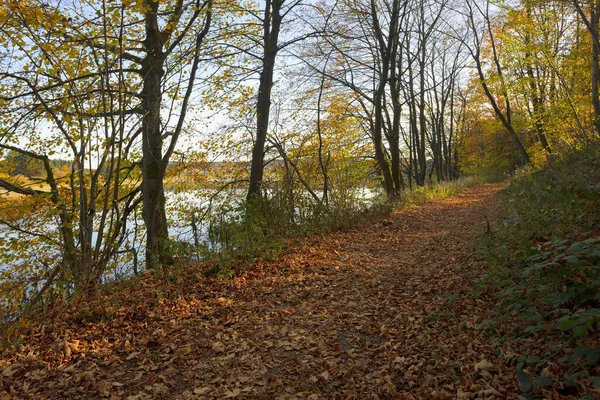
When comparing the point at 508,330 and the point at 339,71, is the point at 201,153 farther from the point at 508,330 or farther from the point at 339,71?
the point at 508,330

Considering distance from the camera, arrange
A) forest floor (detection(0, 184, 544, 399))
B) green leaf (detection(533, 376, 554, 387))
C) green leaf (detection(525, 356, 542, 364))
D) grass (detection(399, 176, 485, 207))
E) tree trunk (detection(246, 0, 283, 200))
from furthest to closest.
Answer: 1. grass (detection(399, 176, 485, 207))
2. tree trunk (detection(246, 0, 283, 200))
3. forest floor (detection(0, 184, 544, 399))
4. green leaf (detection(525, 356, 542, 364))
5. green leaf (detection(533, 376, 554, 387))

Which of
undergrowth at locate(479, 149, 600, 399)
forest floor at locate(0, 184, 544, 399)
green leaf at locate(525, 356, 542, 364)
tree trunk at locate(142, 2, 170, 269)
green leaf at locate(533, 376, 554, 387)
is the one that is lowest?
forest floor at locate(0, 184, 544, 399)

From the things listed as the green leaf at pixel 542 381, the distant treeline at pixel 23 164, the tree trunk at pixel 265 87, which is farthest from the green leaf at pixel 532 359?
the distant treeline at pixel 23 164

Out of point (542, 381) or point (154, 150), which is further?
point (154, 150)

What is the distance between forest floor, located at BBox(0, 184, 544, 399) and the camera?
3061 mm

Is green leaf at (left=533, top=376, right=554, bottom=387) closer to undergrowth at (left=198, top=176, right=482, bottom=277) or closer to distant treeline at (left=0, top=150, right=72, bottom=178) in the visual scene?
undergrowth at (left=198, top=176, right=482, bottom=277)

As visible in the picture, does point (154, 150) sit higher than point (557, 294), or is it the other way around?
point (154, 150)

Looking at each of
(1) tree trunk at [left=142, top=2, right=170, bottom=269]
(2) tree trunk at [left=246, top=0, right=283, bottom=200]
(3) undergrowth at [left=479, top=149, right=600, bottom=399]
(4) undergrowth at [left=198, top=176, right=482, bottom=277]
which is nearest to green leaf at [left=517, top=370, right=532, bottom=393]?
(3) undergrowth at [left=479, top=149, right=600, bottom=399]

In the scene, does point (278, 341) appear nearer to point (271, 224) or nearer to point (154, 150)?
point (271, 224)

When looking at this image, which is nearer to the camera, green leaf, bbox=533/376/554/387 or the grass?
green leaf, bbox=533/376/554/387

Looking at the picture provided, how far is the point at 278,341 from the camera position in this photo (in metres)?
3.96

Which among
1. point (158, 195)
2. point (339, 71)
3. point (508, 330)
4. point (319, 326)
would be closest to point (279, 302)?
point (319, 326)

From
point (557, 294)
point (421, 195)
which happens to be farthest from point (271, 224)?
point (421, 195)

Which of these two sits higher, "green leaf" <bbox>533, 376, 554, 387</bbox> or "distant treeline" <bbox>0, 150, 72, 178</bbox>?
"distant treeline" <bbox>0, 150, 72, 178</bbox>
